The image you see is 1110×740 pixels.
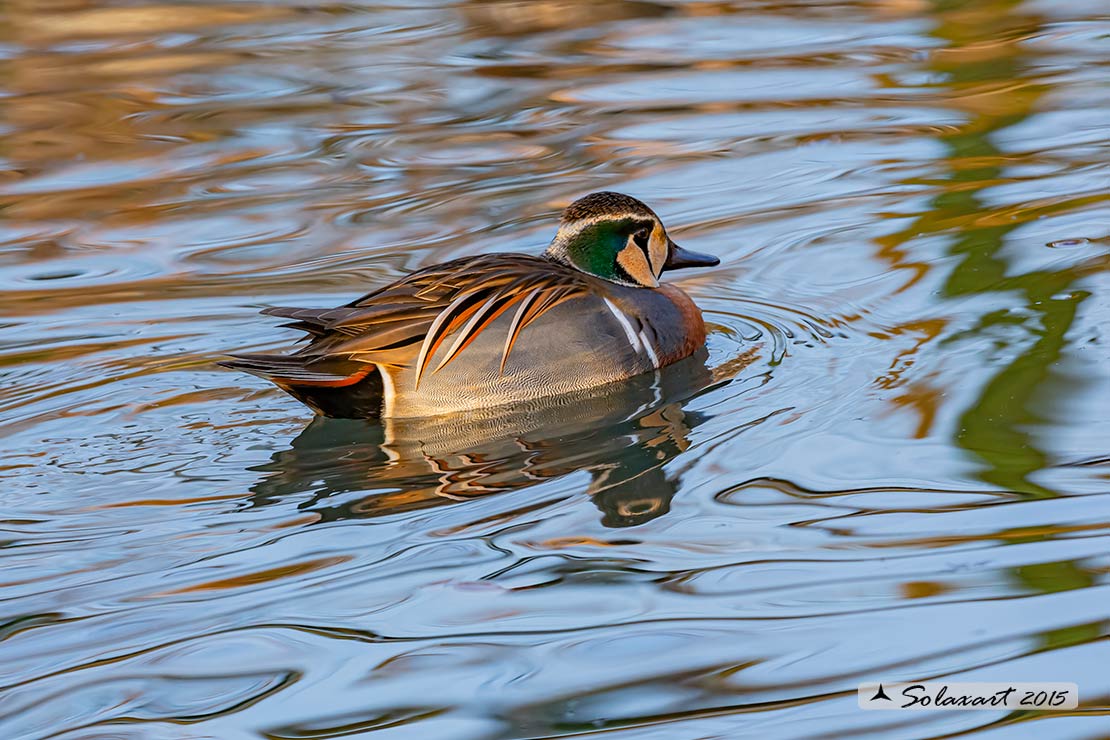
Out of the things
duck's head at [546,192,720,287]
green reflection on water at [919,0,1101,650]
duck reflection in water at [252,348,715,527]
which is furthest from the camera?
duck's head at [546,192,720,287]

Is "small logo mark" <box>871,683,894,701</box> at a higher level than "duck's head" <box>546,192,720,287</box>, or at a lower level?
lower

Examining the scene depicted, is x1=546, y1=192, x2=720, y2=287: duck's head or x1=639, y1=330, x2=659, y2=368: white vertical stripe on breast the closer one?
x1=639, y1=330, x2=659, y2=368: white vertical stripe on breast

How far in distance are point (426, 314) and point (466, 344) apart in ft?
0.61

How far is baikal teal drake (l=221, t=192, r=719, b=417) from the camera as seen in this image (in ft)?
19.4

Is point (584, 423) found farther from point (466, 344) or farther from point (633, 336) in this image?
point (633, 336)

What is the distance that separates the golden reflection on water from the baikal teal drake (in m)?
0.12

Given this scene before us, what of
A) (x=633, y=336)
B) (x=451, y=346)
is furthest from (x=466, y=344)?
(x=633, y=336)

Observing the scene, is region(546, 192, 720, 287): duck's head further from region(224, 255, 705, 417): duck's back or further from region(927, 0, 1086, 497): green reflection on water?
region(927, 0, 1086, 497): green reflection on water

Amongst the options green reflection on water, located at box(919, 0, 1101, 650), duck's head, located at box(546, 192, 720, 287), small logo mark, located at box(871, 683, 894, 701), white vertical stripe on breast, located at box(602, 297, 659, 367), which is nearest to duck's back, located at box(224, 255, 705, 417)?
white vertical stripe on breast, located at box(602, 297, 659, 367)

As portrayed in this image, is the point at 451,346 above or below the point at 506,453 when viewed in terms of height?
above

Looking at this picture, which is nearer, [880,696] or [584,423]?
[880,696]

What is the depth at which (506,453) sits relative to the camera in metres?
5.58

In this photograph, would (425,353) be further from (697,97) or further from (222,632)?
(697,97)

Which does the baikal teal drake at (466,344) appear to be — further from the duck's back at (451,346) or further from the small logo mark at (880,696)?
the small logo mark at (880,696)
